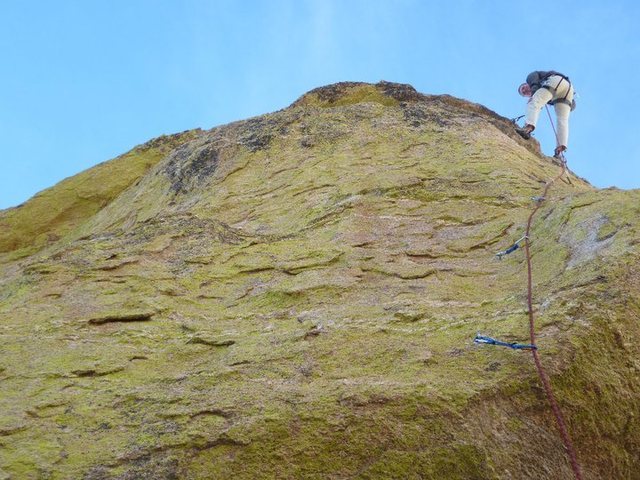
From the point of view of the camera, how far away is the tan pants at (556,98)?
17.2 meters

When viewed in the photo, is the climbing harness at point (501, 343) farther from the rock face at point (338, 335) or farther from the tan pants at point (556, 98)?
the tan pants at point (556, 98)

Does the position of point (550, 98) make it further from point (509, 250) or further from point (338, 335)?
point (338, 335)

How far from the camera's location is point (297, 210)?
43.3 ft

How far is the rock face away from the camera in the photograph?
6543mm

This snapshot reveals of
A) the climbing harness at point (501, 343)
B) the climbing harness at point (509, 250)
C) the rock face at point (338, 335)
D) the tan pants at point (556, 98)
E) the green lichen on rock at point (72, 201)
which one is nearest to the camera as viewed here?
the rock face at point (338, 335)

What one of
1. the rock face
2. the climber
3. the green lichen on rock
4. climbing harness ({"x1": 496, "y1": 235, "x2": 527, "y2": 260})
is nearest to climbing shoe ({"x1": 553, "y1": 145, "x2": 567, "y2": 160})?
the climber

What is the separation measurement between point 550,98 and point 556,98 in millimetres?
350

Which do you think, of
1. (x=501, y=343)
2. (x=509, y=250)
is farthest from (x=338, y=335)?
(x=509, y=250)

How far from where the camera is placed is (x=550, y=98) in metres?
17.3

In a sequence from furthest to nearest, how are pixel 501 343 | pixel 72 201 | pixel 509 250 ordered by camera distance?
pixel 72 201, pixel 509 250, pixel 501 343

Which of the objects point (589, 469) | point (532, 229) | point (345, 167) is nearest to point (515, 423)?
point (589, 469)

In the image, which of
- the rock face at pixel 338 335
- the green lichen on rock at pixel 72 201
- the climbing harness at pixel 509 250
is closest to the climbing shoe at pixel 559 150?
the rock face at pixel 338 335

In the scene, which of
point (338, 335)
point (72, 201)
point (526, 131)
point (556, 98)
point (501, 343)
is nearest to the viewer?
point (501, 343)

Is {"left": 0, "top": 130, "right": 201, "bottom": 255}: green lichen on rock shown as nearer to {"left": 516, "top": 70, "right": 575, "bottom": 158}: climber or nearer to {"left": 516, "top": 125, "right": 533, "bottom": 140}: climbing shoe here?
{"left": 516, "top": 125, "right": 533, "bottom": 140}: climbing shoe
